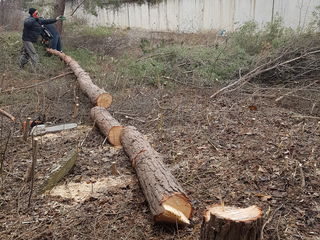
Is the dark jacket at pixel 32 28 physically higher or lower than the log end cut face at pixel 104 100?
higher

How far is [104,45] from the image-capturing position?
11.7 m

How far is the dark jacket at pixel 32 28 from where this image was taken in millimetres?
8945

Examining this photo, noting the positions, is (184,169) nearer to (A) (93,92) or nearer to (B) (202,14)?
(A) (93,92)

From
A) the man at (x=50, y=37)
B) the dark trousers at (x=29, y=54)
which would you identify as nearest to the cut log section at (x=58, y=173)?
the dark trousers at (x=29, y=54)

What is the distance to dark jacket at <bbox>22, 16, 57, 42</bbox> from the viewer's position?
895cm

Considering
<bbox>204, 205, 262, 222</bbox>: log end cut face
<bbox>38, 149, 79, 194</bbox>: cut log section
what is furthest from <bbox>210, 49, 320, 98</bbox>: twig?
<bbox>204, 205, 262, 222</bbox>: log end cut face

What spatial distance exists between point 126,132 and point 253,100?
3060 mm

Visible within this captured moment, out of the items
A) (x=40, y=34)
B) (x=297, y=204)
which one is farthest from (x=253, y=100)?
(x=40, y=34)

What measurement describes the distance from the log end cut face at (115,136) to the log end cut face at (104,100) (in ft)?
4.73

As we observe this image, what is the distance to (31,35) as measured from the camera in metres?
9.17

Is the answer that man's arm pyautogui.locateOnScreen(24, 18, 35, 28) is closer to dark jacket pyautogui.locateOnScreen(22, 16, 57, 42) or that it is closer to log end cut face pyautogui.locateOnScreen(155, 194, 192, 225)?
dark jacket pyautogui.locateOnScreen(22, 16, 57, 42)

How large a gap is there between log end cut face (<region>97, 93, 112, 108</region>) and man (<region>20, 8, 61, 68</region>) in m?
4.01

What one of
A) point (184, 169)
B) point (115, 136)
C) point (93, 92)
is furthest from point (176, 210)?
point (93, 92)

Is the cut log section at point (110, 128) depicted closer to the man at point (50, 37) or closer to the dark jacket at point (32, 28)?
the dark jacket at point (32, 28)
